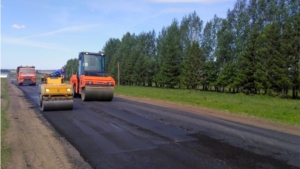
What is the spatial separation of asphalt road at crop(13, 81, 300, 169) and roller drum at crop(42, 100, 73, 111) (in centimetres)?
223

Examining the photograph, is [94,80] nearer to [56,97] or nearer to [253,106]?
[56,97]

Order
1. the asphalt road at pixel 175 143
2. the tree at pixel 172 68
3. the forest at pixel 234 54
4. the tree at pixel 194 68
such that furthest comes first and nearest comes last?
the tree at pixel 172 68, the tree at pixel 194 68, the forest at pixel 234 54, the asphalt road at pixel 175 143

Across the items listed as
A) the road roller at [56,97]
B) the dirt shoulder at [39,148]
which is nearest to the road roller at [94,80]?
the road roller at [56,97]

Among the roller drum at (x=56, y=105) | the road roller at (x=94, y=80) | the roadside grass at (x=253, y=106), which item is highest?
the road roller at (x=94, y=80)

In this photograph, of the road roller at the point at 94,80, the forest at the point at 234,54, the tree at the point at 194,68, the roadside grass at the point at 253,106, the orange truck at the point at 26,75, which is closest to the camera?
the roadside grass at the point at 253,106

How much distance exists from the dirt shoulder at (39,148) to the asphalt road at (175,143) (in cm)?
28

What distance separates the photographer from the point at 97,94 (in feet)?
59.3

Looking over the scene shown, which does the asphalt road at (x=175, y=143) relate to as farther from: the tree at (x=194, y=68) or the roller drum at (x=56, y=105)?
the tree at (x=194, y=68)

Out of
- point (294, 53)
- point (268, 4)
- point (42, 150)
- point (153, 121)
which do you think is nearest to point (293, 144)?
point (153, 121)

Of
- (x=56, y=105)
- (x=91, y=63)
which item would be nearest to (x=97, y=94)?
(x=91, y=63)

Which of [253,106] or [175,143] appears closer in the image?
[175,143]

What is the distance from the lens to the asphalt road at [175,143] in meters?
6.10

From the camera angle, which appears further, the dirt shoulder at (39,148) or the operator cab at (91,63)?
the operator cab at (91,63)

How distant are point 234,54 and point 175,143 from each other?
4016 cm
